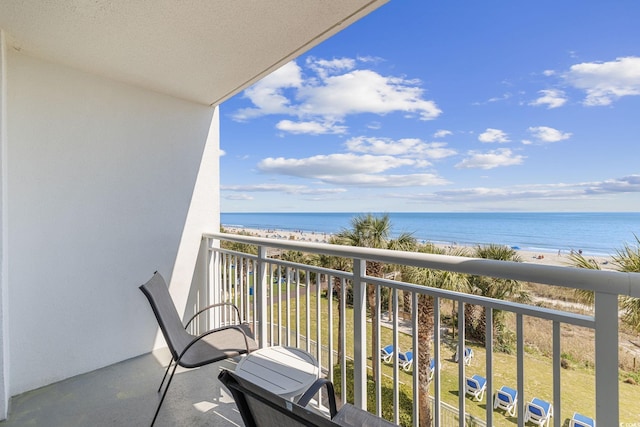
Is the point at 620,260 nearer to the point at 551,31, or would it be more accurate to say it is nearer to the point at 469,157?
the point at 551,31

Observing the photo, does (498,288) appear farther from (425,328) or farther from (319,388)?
(319,388)

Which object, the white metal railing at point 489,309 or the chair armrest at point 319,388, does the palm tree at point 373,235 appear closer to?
the white metal railing at point 489,309

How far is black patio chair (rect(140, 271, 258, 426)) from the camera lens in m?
2.07

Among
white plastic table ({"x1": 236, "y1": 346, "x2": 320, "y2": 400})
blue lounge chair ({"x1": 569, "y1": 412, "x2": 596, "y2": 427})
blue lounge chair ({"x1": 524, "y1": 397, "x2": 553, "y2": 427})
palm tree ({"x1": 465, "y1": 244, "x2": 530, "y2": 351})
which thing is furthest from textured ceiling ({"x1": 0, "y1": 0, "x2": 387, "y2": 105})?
palm tree ({"x1": 465, "y1": 244, "x2": 530, "y2": 351})

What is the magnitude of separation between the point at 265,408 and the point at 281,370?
96 cm

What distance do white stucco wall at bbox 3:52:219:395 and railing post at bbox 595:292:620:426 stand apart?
3.54 meters

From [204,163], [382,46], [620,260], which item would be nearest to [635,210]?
[382,46]

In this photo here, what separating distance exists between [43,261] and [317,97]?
108ft

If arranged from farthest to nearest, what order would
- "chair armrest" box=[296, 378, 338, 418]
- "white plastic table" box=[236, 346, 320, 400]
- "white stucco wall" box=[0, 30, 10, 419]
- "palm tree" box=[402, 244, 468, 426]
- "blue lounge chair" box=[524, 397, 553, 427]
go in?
1. "palm tree" box=[402, 244, 468, 426]
2. "blue lounge chair" box=[524, 397, 553, 427]
3. "white stucco wall" box=[0, 30, 10, 419]
4. "white plastic table" box=[236, 346, 320, 400]
5. "chair armrest" box=[296, 378, 338, 418]

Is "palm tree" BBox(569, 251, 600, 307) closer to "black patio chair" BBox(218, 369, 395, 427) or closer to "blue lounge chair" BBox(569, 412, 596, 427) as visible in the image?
"blue lounge chair" BBox(569, 412, 596, 427)

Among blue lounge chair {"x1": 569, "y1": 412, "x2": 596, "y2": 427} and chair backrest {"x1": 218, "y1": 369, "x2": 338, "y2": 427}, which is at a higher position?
chair backrest {"x1": 218, "y1": 369, "x2": 338, "y2": 427}

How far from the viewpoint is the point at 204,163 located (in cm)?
378

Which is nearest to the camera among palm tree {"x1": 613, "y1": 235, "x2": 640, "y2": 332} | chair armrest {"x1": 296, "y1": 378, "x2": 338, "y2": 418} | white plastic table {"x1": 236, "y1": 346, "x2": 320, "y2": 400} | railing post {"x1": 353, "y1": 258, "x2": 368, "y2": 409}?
chair armrest {"x1": 296, "y1": 378, "x2": 338, "y2": 418}

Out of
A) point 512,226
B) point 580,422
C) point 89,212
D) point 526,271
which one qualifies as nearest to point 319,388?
point 526,271
